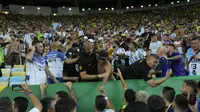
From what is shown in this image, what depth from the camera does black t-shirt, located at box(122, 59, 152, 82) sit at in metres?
5.86

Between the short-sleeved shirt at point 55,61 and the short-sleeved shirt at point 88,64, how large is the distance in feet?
3.84

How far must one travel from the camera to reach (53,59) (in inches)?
283

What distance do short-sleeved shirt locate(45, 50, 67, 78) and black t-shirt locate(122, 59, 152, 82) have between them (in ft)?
5.89

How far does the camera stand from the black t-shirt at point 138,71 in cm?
586

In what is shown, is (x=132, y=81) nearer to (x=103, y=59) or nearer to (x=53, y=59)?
(x=103, y=59)

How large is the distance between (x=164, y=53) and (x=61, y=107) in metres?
4.50

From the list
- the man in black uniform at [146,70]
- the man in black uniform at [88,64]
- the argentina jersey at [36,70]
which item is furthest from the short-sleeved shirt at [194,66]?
the argentina jersey at [36,70]

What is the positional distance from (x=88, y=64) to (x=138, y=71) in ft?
3.35

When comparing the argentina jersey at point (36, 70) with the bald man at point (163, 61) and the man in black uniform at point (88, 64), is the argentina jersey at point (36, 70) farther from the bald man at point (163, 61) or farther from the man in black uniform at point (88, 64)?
the bald man at point (163, 61)

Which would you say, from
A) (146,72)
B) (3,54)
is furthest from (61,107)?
(3,54)

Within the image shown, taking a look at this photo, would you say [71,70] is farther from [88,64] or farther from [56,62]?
[88,64]

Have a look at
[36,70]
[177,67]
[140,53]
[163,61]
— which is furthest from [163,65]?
[36,70]

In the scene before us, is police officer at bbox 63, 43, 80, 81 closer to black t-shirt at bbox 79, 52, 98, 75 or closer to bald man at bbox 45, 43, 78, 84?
bald man at bbox 45, 43, 78, 84

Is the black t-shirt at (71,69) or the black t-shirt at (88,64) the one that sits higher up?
the black t-shirt at (88,64)
